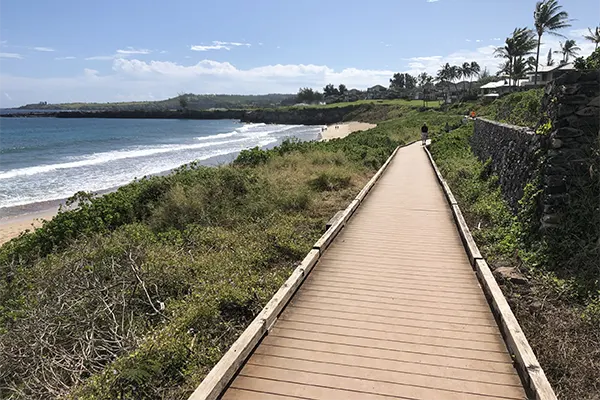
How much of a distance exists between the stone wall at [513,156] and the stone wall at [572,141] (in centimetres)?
83

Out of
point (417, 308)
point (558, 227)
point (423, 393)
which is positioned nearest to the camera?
point (423, 393)

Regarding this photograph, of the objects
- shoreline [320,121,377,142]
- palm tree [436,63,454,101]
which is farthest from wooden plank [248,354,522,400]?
palm tree [436,63,454,101]

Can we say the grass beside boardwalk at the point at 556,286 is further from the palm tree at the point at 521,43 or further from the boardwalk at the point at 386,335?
the palm tree at the point at 521,43

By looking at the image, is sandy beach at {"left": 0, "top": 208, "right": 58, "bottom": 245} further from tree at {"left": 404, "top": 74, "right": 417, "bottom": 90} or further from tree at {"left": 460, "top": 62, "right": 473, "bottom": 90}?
tree at {"left": 404, "top": 74, "right": 417, "bottom": 90}

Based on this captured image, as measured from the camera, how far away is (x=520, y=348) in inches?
162

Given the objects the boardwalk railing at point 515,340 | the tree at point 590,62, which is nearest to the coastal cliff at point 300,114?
the tree at point 590,62

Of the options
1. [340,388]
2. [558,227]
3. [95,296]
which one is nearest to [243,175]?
[95,296]

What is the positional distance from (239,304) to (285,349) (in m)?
1.49

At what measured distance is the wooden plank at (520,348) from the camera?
3.58 metres

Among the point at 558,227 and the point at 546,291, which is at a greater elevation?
the point at 558,227

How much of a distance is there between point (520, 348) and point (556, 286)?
223cm

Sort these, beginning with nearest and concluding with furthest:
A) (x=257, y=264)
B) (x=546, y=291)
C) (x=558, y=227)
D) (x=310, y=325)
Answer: (x=310, y=325), (x=546, y=291), (x=558, y=227), (x=257, y=264)

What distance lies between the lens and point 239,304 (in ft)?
19.0

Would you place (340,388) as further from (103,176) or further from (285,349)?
(103,176)
